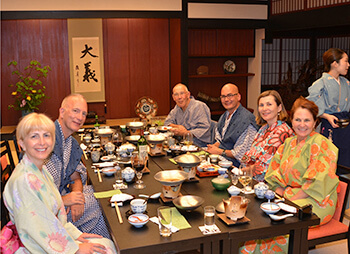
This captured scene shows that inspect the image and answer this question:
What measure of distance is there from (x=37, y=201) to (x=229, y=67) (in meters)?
6.85

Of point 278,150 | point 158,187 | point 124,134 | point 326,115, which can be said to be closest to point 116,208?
point 158,187

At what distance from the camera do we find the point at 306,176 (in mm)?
2707

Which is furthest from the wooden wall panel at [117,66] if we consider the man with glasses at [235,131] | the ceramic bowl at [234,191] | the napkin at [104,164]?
the ceramic bowl at [234,191]

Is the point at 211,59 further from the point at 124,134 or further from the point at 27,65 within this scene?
the point at 124,134

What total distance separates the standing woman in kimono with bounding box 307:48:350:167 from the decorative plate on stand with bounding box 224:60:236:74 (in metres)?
3.67

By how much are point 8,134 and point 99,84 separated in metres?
1.86

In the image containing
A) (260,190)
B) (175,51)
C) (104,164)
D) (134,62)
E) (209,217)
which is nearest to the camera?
(209,217)

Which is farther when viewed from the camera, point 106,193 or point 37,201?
point 106,193

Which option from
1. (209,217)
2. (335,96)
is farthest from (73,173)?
(335,96)

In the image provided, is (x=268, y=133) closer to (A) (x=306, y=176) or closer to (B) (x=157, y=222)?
(A) (x=306, y=176)

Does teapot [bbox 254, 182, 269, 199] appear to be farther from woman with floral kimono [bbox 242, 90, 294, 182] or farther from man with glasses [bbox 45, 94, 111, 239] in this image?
man with glasses [bbox 45, 94, 111, 239]

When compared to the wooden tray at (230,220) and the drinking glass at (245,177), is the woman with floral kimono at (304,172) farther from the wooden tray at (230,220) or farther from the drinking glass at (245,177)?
the wooden tray at (230,220)

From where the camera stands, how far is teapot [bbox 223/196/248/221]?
2162 mm

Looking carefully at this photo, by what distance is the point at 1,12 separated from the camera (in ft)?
20.1
